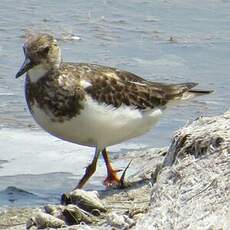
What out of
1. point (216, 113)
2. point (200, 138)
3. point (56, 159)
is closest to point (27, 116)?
point (56, 159)

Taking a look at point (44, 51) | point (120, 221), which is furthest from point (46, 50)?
point (120, 221)

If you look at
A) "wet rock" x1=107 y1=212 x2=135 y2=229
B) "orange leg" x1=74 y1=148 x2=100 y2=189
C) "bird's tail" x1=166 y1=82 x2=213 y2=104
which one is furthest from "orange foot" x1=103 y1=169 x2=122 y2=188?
"wet rock" x1=107 y1=212 x2=135 y2=229

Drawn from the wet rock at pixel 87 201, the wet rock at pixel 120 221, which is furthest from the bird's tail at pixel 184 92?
the wet rock at pixel 120 221

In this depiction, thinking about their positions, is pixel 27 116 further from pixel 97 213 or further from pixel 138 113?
pixel 97 213

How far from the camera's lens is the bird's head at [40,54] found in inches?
265

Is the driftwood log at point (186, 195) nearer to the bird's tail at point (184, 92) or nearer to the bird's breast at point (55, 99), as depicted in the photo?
the bird's breast at point (55, 99)

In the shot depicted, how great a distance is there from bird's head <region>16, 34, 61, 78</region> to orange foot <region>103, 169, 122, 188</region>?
731 millimetres

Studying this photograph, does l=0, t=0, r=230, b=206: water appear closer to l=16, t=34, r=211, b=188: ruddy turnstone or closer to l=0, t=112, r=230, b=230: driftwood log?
l=16, t=34, r=211, b=188: ruddy turnstone

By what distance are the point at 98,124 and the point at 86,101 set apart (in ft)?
0.52

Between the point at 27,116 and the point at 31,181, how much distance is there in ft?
3.99

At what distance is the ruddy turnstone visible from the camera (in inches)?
259

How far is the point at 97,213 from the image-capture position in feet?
18.8

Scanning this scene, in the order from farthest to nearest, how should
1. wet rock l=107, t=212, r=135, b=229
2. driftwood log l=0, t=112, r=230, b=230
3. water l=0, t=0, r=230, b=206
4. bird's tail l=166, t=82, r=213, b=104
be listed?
1. bird's tail l=166, t=82, r=213, b=104
2. water l=0, t=0, r=230, b=206
3. wet rock l=107, t=212, r=135, b=229
4. driftwood log l=0, t=112, r=230, b=230

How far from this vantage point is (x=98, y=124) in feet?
21.8
